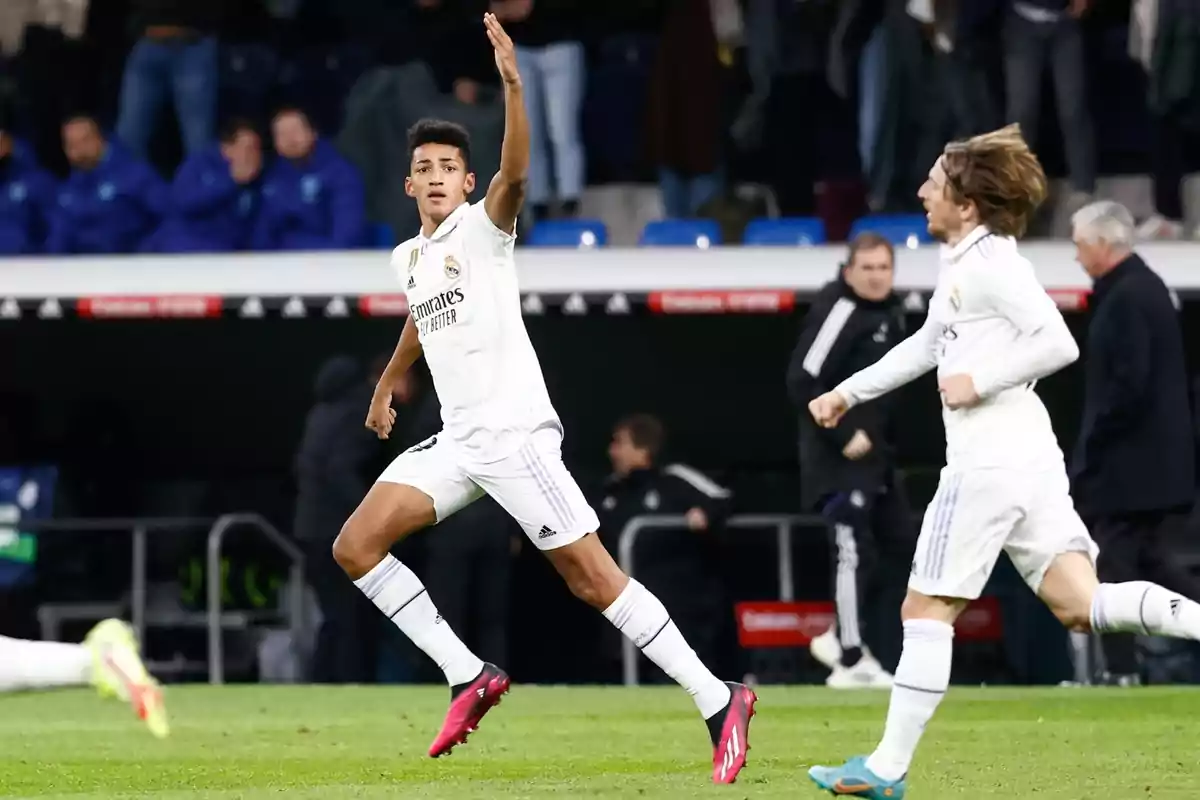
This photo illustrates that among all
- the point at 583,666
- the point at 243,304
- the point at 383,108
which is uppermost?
the point at 383,108

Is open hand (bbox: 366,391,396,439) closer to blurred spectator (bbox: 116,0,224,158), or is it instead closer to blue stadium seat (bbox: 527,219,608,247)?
blue stadium seat (bbox: 527,219,608,247)

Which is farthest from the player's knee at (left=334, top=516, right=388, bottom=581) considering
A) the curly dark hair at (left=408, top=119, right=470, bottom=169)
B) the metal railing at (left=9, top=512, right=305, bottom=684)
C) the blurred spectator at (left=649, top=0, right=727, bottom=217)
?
the blurred spectator at (left=649, top=0, right=727, bottom=217)

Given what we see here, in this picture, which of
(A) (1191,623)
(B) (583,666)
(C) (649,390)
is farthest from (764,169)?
(A) (1191,623)

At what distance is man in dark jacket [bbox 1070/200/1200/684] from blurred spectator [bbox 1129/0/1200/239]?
2.48 metres

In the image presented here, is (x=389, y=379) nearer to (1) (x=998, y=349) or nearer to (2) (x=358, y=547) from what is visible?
(2) (x=358, y=547)

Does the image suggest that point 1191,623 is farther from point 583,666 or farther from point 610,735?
point 583,666

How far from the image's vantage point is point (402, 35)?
1512 centimetres

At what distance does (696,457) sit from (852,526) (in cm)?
405

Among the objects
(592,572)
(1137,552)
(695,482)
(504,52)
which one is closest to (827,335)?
(695,482)

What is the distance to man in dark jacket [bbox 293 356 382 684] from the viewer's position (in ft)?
42.4

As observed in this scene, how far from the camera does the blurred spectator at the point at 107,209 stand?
44.4 feet

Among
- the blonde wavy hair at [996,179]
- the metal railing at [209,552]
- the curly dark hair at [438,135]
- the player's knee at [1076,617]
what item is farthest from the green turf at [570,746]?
the curly dark hair at [438,135]

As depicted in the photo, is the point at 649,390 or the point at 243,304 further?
the point at 649,390

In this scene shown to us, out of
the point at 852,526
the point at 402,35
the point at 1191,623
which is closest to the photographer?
the point at 1191,623
